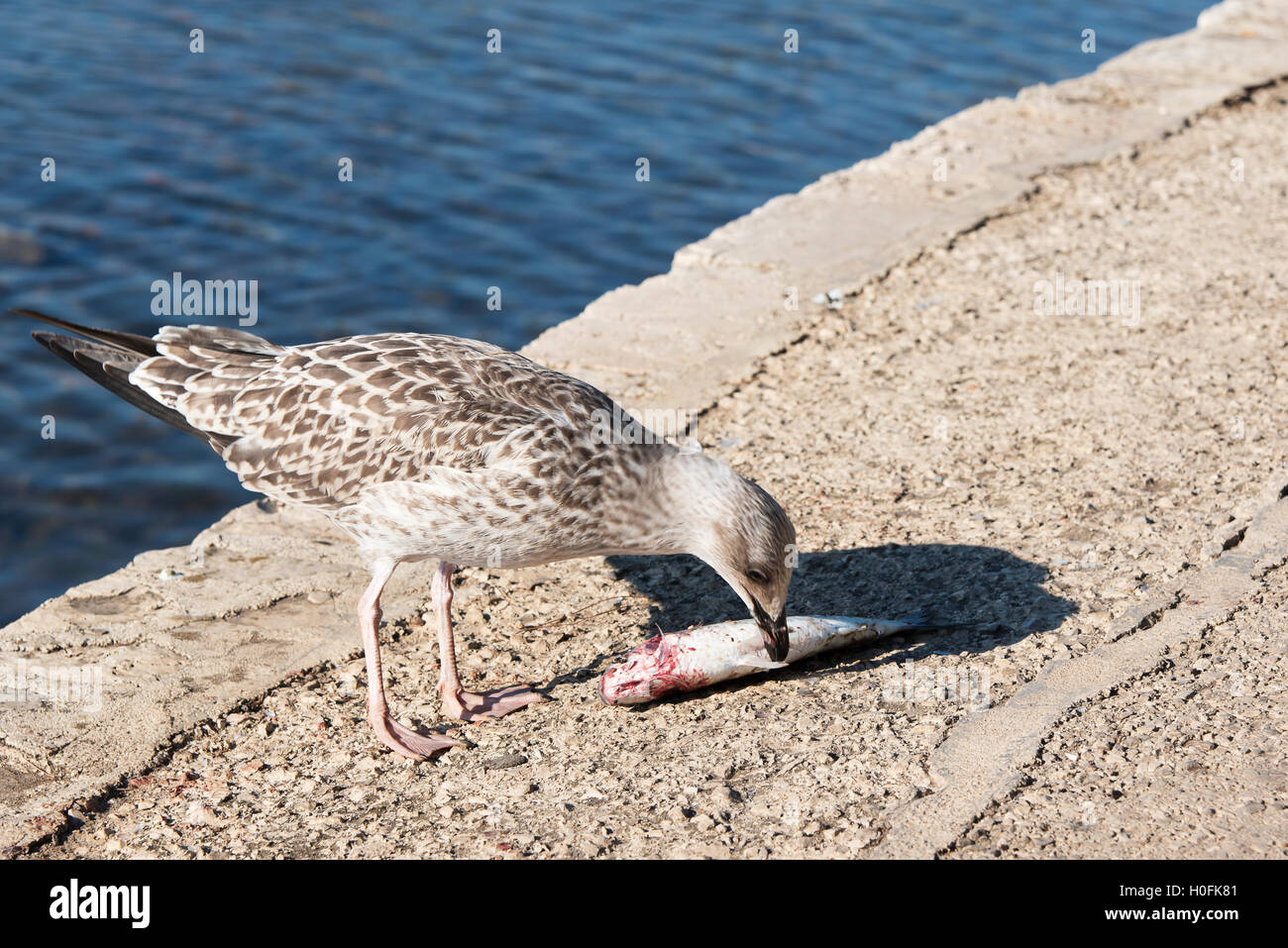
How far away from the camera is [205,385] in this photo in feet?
18.2

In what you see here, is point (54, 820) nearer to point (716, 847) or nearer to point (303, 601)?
point (303, 601)

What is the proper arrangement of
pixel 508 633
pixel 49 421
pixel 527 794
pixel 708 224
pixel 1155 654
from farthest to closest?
pixel 708 224, pixel 49 421, pixel 508 633, pixel 1155 654, pixel 527 794

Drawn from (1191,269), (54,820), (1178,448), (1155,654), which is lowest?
(54,820)

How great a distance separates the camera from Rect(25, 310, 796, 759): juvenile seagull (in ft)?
16.5

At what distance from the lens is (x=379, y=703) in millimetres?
5039

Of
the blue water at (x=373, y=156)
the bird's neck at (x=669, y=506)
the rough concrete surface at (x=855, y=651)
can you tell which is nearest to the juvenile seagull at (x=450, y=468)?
the bird's neck at (x=669, y=506)

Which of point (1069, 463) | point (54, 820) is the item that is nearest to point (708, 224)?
point (1069, 463)

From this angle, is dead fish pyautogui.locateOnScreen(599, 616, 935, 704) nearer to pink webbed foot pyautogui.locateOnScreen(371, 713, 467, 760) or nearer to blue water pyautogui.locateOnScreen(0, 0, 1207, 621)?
pink webbed foot pyautogui.locateOnScreen(371, 713, 467, 760)

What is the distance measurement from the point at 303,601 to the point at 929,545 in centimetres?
272

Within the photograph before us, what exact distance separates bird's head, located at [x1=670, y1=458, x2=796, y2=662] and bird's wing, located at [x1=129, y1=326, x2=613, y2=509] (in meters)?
0.57

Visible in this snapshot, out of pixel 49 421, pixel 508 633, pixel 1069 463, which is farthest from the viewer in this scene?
pixel 49 421

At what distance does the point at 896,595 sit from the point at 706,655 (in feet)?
3.58

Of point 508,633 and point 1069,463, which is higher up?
point 1069,463

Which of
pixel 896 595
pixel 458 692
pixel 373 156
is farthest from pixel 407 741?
pixel 373 156
